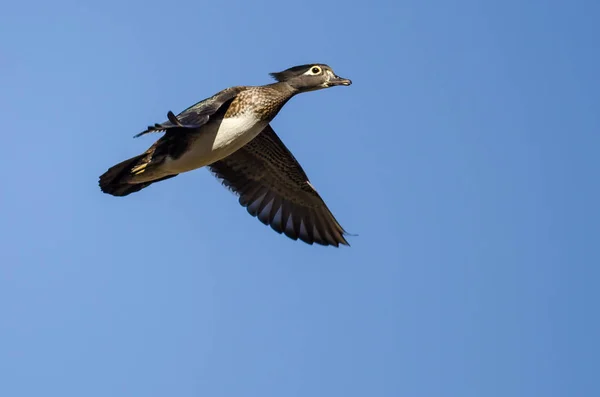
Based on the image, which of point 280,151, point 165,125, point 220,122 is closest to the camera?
point 165,125

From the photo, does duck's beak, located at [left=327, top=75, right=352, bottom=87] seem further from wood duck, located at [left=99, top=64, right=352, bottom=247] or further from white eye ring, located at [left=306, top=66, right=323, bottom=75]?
white eye ring, located at [left=306, top=66, right=323, bottom=75]

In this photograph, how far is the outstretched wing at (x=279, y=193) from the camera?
18.8 meters

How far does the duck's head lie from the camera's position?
16.6 metres

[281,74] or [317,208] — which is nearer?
[281,74]

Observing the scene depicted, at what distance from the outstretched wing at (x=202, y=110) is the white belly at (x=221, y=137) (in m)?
0.27

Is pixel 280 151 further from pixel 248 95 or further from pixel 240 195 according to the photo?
pixel 248 95

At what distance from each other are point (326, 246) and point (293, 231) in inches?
22.4

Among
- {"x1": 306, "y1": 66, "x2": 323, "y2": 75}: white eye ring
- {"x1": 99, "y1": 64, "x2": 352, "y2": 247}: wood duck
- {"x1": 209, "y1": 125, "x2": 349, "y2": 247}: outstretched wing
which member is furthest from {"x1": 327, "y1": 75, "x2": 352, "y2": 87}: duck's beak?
{"x1": 209, "y1": 125, "x2": 349, "y2": 247}: outstretched wing

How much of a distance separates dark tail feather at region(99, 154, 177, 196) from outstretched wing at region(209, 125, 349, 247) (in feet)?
7.05

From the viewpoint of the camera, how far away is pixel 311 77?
16641 mm

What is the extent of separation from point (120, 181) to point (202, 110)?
169cm

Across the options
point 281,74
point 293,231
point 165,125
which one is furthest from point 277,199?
point 165,125

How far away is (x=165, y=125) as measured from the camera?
14.4 meters

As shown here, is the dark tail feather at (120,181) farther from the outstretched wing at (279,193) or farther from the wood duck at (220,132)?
the outstretched wing at (279,193)
